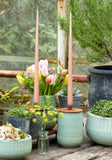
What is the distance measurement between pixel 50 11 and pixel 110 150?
263 cm

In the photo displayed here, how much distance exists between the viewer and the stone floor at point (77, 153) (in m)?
1.66

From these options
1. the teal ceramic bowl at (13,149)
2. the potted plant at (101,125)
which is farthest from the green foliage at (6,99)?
the potted plant at (101,125)

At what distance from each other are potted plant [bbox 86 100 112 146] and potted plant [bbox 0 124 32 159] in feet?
1.39

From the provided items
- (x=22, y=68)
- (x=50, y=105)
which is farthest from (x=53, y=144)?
(x=22, y=68)

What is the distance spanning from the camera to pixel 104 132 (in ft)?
6.06

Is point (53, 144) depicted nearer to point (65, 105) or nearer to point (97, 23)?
point (65, 105)

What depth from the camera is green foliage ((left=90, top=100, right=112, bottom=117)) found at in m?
1.86

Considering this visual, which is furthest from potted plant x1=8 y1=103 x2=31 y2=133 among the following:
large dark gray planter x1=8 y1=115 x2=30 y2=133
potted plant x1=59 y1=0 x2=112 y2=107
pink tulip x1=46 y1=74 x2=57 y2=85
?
potted plant x1=59 y1=0 x2=112 y2=107

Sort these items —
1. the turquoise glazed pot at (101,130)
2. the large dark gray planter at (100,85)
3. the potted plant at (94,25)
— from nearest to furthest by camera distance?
the turquoise glazed pot at (101,130) < the large dark gray planter at (100,85) < the potted plant at (94,25)

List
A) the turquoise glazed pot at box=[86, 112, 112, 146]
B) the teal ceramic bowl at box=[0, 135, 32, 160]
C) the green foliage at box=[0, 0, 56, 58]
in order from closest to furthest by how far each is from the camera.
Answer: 1. the teal ceramic bowl at box=[0, 135, 32, 160]
2. the turquoise glazed pot at box=[86, 112, 112, 146]
3. the green foliage at box=[0, 0, 56, 58]

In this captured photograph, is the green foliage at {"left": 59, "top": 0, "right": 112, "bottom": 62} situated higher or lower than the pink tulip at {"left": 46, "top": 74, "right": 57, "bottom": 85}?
higher

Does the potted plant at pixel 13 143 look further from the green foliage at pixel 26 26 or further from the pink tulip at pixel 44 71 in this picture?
the green foliage at pixel 26 26

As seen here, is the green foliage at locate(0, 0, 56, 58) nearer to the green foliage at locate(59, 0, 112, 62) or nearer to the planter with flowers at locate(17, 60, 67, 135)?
the green foliage at locate(59, 0, 112, 62)

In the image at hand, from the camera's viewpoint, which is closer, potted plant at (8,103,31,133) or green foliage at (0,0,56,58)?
potted plant at (8,103,31,133)
